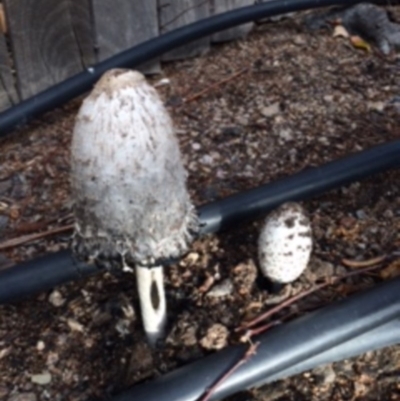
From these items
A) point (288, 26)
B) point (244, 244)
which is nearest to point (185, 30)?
point (288, 26)

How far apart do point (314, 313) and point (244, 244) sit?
394 millimetres

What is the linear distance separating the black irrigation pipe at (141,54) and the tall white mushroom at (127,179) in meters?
1.08

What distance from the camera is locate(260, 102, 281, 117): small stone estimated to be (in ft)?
7.89

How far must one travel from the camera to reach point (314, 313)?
151 centimetres

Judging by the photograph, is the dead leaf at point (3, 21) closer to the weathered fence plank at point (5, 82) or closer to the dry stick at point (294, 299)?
the weathered fence plank at point (5, 82)

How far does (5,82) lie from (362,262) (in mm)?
1455

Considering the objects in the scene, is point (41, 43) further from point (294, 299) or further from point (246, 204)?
point (294, 299)

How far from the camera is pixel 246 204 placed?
5.98ft

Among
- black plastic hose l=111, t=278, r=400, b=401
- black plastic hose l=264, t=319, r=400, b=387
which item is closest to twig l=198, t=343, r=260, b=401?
black plastic hose l=111, t=278, r=400, b=401

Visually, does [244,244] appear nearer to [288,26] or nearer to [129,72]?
[129,72]

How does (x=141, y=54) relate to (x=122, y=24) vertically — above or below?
below

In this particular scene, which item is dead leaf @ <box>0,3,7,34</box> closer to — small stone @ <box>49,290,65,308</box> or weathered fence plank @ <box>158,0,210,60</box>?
weathered fence plank @ <box>158,0,210,60</box>

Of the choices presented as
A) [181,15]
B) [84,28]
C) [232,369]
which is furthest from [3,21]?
[232,369]

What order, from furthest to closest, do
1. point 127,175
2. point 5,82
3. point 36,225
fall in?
point 5,82
point 36,225
point 127,175
